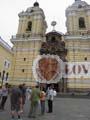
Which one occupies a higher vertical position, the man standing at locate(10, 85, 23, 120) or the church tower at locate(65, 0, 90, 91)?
the church tower at locate(65, 0, 90, 91)

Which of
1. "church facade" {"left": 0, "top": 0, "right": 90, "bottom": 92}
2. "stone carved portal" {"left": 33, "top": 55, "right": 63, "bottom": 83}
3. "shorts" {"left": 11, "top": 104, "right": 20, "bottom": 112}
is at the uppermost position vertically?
"church facade" {"left": 0, "top": 0, "right": 90, "bottom": 92}

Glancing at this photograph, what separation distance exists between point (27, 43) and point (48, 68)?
5838 mm

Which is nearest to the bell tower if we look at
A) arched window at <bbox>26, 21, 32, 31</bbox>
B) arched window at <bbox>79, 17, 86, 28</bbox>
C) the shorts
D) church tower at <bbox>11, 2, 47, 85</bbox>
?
arched window at <bbox>79, 17, 86, 28</bbox>

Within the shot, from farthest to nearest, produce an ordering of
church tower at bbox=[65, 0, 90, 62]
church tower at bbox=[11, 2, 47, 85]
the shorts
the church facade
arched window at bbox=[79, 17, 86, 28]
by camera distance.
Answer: arched window at bbox=[79, 17, 86, 28] → church tower at bbox=[11, 2, 47, 85] → church tower at bbox=[65, 0, 90, 62] → the church facade → the shorts

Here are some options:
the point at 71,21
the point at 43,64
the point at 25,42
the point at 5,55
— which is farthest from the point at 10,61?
the point at 71,21

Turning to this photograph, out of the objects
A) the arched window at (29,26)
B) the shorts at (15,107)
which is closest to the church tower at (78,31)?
the arched window at (29,26)

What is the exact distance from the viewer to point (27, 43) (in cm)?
2917

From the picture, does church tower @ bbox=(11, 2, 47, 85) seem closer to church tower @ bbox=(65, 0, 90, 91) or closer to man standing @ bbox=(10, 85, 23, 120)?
church tower @ bbox=(65, 0, 90, 91)

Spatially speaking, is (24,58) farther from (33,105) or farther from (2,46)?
(33,105)

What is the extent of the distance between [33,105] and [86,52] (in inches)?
820

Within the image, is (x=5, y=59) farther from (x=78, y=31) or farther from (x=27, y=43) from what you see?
(x=78, y=31)

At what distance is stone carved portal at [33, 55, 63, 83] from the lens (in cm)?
2580

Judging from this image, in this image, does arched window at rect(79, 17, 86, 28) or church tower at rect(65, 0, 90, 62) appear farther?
arched window at rect(79, 17, 86, 28)

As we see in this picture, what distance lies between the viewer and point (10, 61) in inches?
1157
